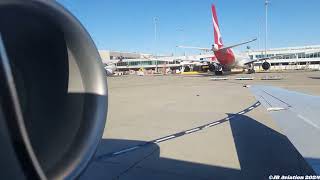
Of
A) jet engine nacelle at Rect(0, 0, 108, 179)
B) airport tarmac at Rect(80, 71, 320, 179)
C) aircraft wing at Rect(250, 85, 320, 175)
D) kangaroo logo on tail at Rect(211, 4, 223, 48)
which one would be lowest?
airport tarmac at Rect(80, 71, 320, 179)

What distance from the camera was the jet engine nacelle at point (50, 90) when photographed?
194cm

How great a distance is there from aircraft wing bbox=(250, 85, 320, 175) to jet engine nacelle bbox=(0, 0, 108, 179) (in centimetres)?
184

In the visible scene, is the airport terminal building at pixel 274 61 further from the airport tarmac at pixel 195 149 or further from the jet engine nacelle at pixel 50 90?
the jet engine nacelle at pixel 50 90

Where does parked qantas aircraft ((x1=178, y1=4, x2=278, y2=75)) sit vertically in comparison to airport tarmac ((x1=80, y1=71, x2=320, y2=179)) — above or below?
above

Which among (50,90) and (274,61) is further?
(274,61)

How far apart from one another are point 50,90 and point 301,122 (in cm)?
311

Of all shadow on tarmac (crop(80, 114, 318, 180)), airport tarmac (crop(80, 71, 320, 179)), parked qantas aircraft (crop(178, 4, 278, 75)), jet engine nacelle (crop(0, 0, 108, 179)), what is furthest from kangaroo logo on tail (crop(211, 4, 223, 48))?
jet engine nacelle (crop(0, 0, 108, 179))

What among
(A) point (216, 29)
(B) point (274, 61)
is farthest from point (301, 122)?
(B) point (274, 61)

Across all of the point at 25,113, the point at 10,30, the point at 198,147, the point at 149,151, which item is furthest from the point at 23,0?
the point at 198,147

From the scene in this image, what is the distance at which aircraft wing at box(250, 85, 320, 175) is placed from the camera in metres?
3.19

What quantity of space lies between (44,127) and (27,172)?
65 centimetres

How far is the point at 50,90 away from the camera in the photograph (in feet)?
8.76

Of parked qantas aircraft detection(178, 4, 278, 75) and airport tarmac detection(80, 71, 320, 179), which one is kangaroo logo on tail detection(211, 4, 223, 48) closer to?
parked qantas aircraft detection(178, 4, 278, 75)

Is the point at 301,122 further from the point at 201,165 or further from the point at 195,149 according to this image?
the point at 195,149
